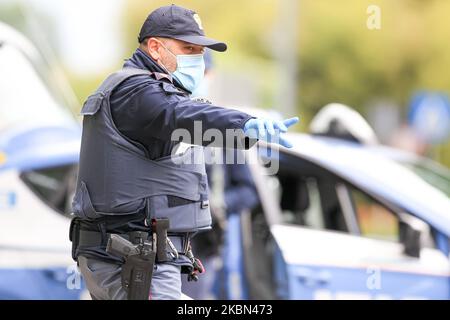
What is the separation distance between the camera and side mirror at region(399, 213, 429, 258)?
4945 mm

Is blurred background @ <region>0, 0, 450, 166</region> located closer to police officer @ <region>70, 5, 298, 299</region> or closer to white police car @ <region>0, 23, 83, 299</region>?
white police car @ <region>0, 23, 83, 299</region>

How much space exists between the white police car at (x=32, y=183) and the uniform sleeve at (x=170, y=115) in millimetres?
1978

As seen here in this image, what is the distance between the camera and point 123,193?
351cm

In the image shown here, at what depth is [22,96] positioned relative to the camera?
5.80 metres

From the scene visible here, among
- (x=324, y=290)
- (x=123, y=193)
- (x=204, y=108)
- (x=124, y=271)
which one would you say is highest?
(x=204, y=108)

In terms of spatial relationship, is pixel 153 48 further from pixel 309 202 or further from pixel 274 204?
pixel 309 202

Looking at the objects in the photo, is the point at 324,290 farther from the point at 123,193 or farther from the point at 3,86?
the point at 3,86

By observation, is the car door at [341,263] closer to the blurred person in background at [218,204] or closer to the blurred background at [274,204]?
the blurred background at [274,204]

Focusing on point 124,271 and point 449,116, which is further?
point 449,116

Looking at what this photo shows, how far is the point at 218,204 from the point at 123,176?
2414 mm

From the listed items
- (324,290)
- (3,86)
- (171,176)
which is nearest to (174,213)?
(171,176)

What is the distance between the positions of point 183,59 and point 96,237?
77 cm

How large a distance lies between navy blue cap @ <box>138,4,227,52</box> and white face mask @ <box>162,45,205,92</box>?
9 cm
